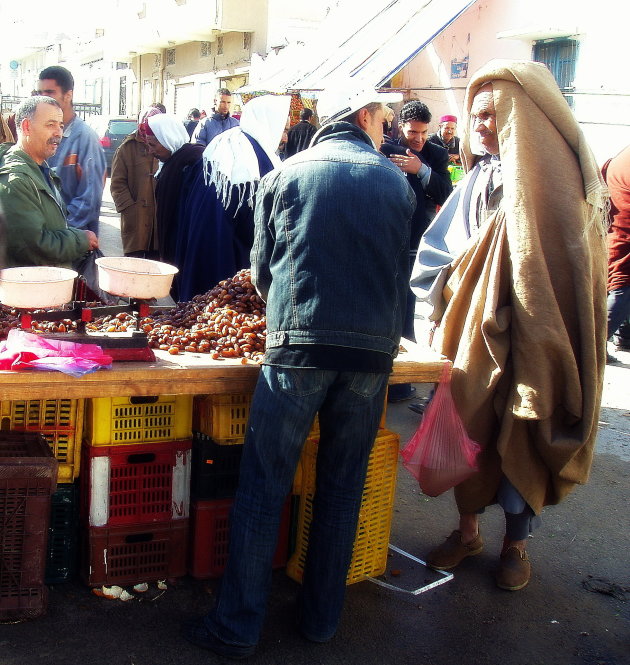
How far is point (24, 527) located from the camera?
113 inches

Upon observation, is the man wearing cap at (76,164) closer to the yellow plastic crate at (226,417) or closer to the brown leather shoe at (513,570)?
the yellow plastic crate at (226,417)

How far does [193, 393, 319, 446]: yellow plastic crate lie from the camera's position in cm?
309

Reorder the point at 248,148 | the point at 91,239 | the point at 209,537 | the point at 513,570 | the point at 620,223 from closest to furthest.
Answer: the point at 209,537, the point at 513,570, the point at 91,239, the point at 248,148, the point at 620,223

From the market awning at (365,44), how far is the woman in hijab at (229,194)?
19.1 ft

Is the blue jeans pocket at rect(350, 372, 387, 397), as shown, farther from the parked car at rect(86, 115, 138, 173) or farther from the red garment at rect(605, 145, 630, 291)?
the parked car at rect(86, 115, 138, 173)

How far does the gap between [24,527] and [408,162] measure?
373 centimetres

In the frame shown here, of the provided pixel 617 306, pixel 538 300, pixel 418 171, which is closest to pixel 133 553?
pixel 538 300

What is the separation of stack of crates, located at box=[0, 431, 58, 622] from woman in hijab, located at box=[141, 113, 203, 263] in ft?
10.3

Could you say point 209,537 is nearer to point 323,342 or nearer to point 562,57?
point 323,342

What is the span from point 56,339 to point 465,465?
5.33 feet

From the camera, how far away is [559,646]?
3.05 metres

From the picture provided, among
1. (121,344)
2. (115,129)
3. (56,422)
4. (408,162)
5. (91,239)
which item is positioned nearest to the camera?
(121,344)

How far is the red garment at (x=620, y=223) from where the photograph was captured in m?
6.60

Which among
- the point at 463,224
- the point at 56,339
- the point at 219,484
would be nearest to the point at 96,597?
the point at 219,484
